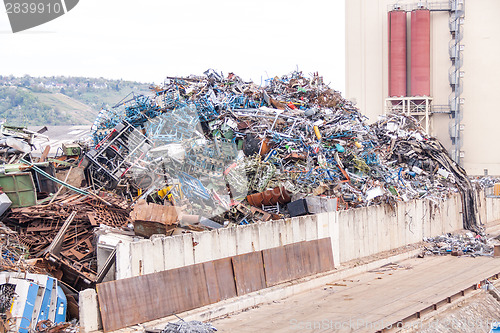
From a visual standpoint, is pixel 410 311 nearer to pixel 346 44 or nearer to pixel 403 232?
pixel 403 232

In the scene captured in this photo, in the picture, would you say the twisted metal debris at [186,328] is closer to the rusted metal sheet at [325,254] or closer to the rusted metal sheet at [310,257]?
the rusted metal sheet at [310,257]

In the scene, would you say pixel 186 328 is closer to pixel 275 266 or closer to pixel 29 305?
pixel 29 305

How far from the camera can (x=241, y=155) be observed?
23281 millimetres

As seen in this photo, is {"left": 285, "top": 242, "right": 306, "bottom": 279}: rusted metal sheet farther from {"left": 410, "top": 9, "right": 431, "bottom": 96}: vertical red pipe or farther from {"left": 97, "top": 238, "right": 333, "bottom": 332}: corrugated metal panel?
{"left": 410, "top": 9, "right": 431, "bottom": 96}: vertical red pipe

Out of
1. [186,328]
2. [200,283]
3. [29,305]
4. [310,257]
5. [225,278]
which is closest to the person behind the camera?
[29,305]

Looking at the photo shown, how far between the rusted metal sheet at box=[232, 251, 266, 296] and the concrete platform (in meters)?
0.74

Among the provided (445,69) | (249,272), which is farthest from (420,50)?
(249,272)

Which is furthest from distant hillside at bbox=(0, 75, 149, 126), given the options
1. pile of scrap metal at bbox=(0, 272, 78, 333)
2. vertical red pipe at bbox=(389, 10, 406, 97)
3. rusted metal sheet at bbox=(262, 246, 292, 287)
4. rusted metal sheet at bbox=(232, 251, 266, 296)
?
pile of scrap metal at bbox=(0, 272, 78, 333)

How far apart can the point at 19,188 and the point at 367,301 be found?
1052 centimetres

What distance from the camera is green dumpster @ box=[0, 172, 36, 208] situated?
17.5 metres

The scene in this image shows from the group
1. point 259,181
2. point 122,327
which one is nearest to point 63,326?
point 122,327

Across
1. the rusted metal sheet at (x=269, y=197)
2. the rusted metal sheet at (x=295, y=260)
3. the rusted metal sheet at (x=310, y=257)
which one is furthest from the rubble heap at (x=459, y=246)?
the rusted metal sheet at (x=295, y=260)

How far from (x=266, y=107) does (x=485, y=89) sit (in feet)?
115

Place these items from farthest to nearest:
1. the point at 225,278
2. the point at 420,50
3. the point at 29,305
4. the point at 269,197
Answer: the point at 420,50 < the point at 269,197 < the point at 225,278 < the point at 29,305
